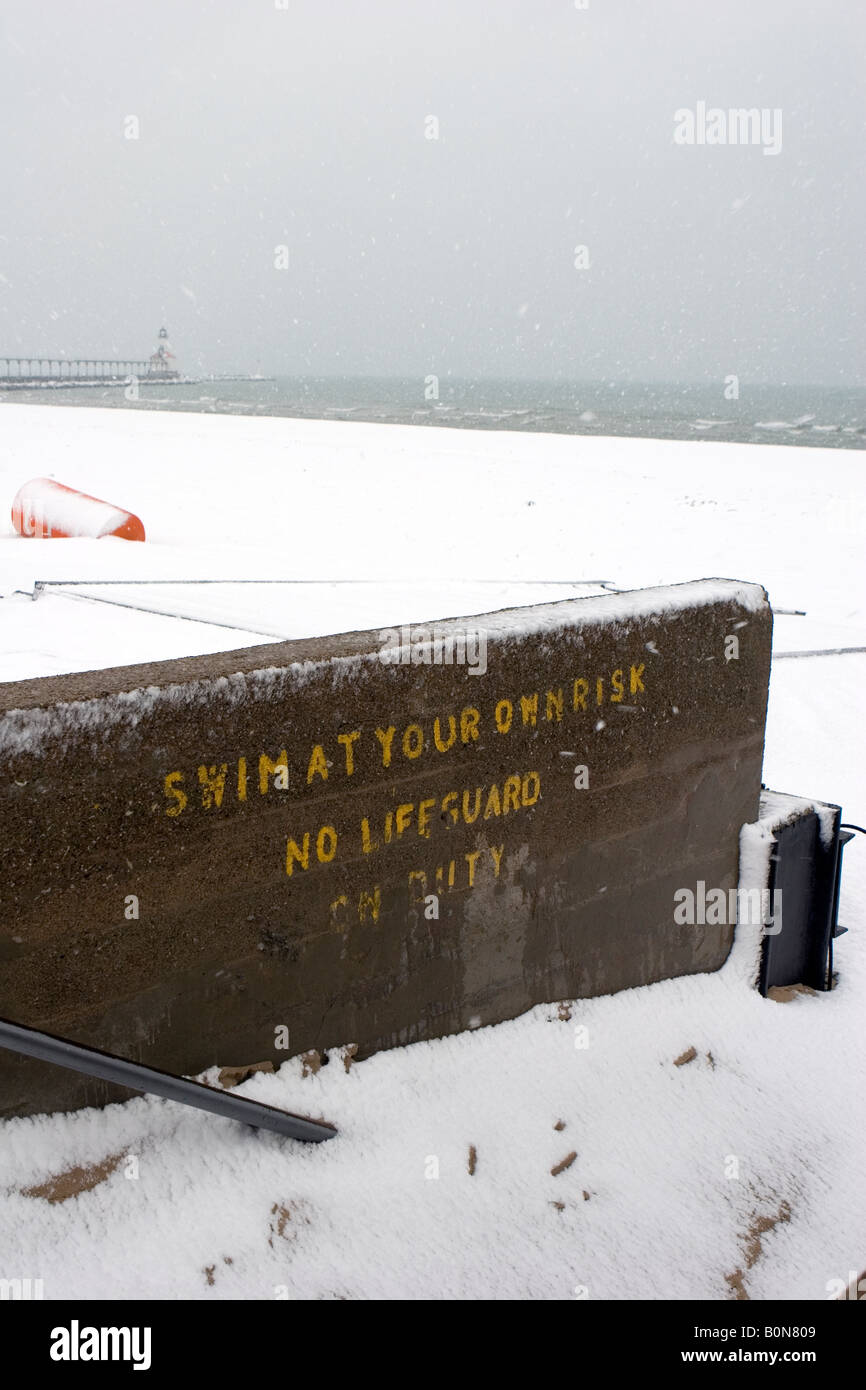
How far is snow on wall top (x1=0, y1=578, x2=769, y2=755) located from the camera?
2.49 meters

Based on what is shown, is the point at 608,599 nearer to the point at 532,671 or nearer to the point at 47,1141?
the point at 532,671

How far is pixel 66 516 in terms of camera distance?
12.5 meters

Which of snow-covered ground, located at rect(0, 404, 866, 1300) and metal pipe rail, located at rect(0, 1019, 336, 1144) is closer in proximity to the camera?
metal pipe rail, located at rect(0, 1019, 336, 1144)

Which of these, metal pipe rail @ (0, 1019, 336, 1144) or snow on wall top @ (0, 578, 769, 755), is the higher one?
snow on wall top @ (0, 578, 769, 755)

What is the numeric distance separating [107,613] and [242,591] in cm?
178

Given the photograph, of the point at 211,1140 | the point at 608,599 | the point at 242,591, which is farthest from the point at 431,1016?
the point at 242,591

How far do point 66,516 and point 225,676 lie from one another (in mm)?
10600

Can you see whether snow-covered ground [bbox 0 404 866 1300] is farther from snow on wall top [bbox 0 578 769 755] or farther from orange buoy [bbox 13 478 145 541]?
orange buoy [bbox 13 478 145 541]

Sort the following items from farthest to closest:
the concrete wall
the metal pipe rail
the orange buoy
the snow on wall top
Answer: the orange buoy, the concrete wall, the snow on wall top, the metal pipe rail

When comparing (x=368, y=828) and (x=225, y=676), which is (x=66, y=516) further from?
(x=225, y=676)

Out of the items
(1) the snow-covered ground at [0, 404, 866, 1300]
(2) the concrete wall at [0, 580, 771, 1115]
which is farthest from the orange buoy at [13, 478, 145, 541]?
(2) the concrete wall at [0, 580, 771, 1115]

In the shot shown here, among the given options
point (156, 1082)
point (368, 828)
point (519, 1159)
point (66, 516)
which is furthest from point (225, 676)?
point (66, 516)
